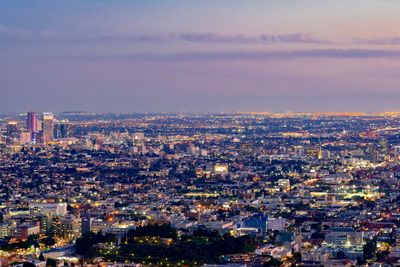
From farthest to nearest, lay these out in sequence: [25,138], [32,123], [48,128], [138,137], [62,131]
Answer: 1. [32,123]
2. [62,131]
3. [48,128]
4. [138,137]
5. [25,138]

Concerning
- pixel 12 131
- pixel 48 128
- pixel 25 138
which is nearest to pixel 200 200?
pixel 25 138

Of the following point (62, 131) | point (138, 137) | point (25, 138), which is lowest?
point (25, 138)

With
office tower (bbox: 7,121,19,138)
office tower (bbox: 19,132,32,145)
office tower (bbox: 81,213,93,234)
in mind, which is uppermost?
office tower (bbox: 7,121,19,138)

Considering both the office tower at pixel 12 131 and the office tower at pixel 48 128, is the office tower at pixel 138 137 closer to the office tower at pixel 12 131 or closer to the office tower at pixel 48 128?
the office tower at pixel 48 128

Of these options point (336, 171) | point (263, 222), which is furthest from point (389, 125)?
point (263, 222)

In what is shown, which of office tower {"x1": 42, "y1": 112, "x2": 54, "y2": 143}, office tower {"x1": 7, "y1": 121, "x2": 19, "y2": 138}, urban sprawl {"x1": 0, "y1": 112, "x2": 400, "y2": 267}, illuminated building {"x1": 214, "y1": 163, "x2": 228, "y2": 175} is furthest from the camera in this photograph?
office tower {"x1": 42, "y1": 112, "x2": 54, "y2": 143}

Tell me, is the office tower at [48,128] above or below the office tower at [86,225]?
above

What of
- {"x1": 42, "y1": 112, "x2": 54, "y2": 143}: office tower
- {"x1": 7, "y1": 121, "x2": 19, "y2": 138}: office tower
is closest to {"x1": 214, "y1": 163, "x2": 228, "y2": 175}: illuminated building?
{"x1": 42, "y1": 112, "x2": 54, "y2": 143}: office tower

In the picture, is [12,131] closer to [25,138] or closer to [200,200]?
[25,138]

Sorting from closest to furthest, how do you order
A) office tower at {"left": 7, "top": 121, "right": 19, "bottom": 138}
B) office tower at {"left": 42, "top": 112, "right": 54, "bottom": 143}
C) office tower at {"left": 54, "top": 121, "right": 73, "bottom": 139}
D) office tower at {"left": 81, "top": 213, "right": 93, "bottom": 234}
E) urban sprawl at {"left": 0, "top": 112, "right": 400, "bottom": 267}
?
urban sprawl at {"left": 0, "top": 112, "right": 400, "bottom": 267} < office tower at {"left": 81, "top": 213, "right": 93, "bottom": 234} < office tower at {"left": 7, "top": 121, "right": 19, "bottom": 138} < office tower at {"left": 42, "top": 112, "right": 54, "bottom": 143} < office tower at {"left": 54, "top": 121, "right": 73, "bottom": 139}

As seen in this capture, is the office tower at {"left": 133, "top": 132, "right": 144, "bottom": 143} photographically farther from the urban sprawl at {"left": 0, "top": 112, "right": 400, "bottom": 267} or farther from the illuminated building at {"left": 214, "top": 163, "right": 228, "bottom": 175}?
the illuminated building at {"left": 214, "top": 163, "right": 228, "bottom": 175}

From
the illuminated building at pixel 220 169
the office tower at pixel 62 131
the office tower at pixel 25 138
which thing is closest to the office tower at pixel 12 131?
the office tower at pixel 25 138
